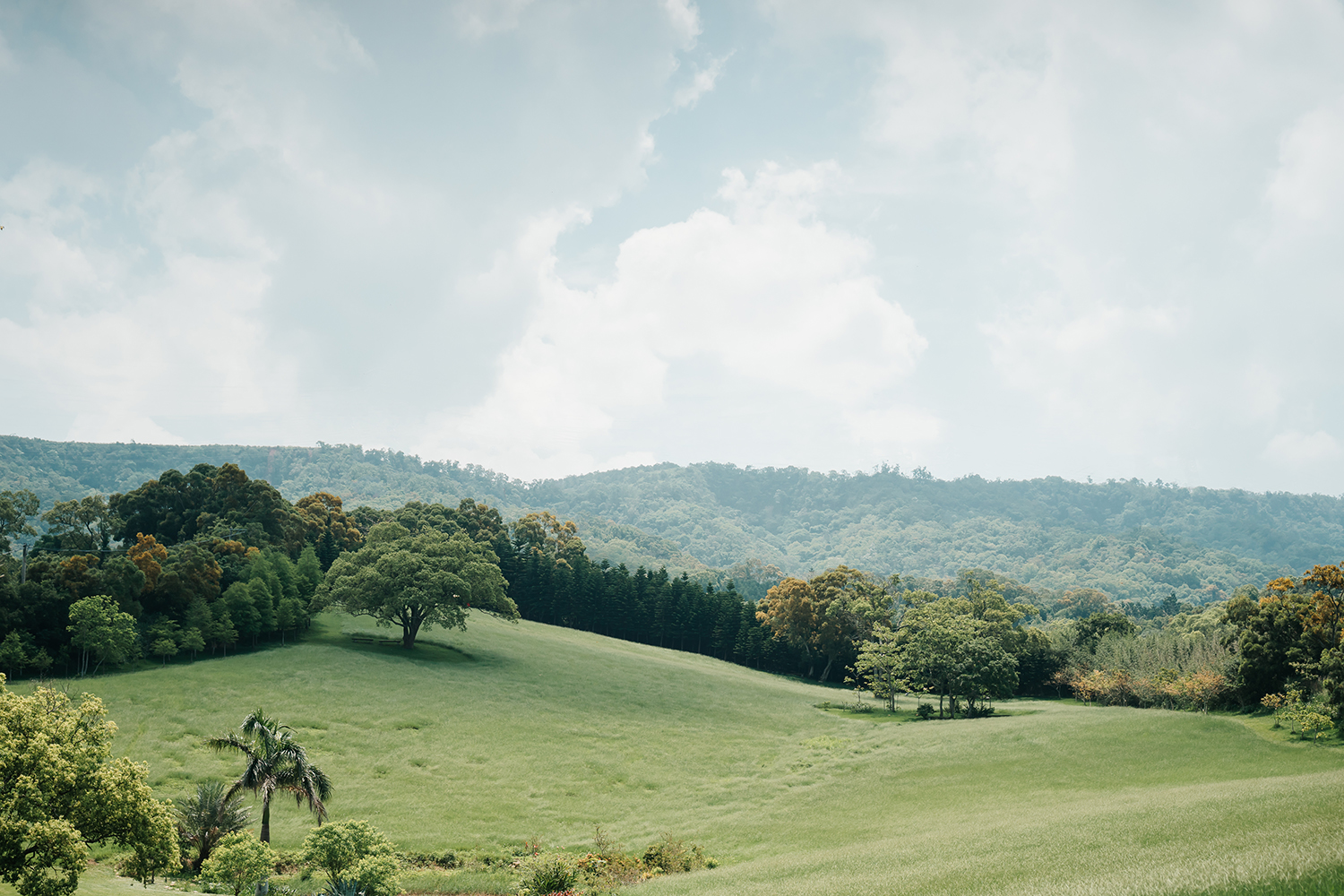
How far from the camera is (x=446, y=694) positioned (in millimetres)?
52312

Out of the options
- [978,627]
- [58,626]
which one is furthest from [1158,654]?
[58,626]

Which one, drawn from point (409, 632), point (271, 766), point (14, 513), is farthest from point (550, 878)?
point (14, 513)

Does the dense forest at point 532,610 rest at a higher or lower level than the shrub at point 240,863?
higher

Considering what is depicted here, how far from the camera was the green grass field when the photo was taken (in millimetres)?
16844

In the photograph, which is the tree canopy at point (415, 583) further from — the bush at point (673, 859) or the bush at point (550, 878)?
the bush at point (550, 878)

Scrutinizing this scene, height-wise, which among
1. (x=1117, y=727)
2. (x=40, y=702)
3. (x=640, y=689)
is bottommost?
(x=640, y=689)

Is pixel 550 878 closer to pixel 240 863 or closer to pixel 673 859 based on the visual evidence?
pixel 673 859

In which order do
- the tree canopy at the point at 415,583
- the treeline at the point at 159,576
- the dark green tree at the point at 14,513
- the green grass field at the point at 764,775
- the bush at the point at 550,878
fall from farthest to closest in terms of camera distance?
the dark green tree at the point at 14,513 → the tree canopy at the point at 415,583 → the treeline at the point at 159,576 → the bush at the point at 550,878 → the green grass field at the point at 764,775

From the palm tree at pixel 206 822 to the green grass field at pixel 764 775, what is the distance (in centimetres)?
263

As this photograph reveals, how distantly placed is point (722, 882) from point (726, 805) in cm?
1364

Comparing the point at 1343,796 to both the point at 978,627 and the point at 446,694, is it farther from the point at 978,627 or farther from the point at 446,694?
the point at 978,627

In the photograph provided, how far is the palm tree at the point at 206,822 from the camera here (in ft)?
85.6

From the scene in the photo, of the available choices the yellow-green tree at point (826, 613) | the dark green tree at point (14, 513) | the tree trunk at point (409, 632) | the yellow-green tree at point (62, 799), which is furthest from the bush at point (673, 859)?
the dark green tree at point (14, 513)

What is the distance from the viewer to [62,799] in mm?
15797
